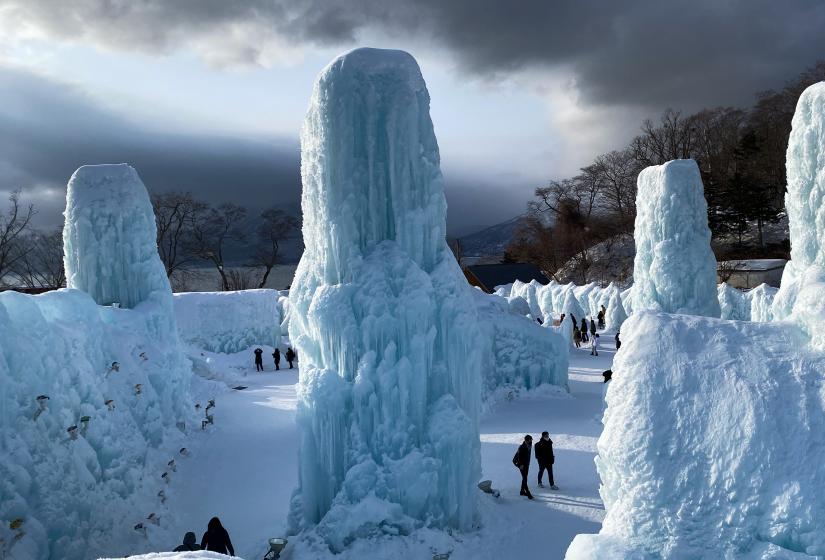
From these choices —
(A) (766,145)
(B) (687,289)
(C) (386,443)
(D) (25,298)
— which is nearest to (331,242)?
(C) (386,443)

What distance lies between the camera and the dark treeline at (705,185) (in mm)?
39125

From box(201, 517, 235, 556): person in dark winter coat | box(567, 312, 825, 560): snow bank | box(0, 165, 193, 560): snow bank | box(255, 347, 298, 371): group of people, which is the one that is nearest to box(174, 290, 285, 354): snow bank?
box(255, 347, 298, 371): group of people

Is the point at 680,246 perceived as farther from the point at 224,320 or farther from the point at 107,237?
the point at 224,320

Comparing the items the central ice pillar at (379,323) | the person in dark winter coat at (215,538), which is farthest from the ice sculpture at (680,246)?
the person in dark winter coat at (215,538)

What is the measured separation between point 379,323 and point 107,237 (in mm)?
8298

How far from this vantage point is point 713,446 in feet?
13.3

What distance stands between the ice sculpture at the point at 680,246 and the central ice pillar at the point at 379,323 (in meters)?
8.27

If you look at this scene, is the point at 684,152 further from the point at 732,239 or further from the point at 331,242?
the point at 331,242

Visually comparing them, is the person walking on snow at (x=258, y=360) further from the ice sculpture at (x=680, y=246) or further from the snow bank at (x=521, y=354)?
the ice sculpture at (x=680, y=246)

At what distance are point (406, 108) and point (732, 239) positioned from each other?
39985mm

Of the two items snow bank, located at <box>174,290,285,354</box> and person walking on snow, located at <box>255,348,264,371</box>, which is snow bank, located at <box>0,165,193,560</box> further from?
snow bank, located at <box>174,290,285,354</box>

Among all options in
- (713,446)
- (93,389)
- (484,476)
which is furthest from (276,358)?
(713,446)

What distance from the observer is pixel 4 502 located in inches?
264

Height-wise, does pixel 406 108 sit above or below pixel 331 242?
above
